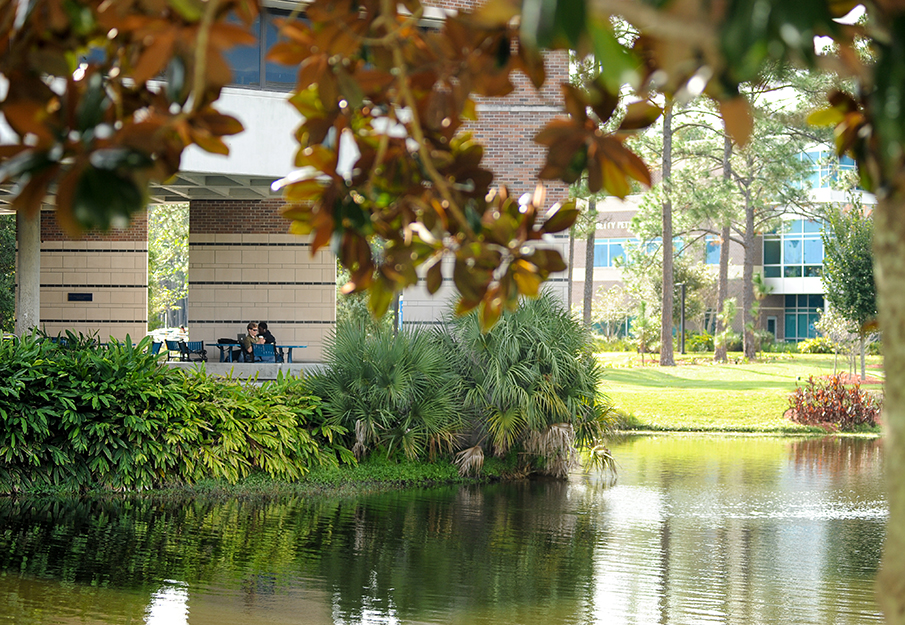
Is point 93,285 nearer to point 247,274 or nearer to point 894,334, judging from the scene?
point 247,274

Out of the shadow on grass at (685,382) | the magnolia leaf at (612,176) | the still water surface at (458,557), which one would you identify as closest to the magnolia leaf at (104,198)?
the magnolia leaf at (612,176)

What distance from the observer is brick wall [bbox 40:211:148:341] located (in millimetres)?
21969

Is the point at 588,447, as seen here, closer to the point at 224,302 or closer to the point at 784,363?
the point at 224,302

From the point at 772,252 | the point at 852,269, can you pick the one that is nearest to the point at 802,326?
the point at 772,252

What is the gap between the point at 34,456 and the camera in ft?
36.5

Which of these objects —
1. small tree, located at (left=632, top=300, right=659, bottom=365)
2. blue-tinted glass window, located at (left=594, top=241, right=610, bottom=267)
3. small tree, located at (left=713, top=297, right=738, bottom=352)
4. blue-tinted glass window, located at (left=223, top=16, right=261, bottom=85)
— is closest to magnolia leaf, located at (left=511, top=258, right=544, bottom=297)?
blue-tinted glass window, located at (left=223, top=16, right=261, bottom=85)

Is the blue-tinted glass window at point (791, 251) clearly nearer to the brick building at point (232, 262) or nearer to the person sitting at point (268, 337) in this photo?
the brick building at point (232, 262)

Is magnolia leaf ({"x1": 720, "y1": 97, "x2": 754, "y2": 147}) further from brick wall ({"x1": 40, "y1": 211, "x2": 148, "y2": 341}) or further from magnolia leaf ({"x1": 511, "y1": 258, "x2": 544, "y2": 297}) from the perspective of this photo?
brick wall ({"x1": 40, "y1": 211, "x2": 148, "y2": 341})

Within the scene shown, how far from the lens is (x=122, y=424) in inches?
451

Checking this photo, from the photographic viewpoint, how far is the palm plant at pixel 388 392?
13.1 m

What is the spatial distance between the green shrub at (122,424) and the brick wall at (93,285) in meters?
9.84

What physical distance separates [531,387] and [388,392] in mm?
2101

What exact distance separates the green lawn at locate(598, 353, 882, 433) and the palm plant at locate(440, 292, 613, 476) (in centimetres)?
653

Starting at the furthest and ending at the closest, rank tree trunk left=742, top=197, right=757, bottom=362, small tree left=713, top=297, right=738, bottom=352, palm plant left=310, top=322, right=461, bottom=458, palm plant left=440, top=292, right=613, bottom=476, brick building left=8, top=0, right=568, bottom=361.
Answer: tree trunk left=742, top=197, right=757, bottom=362
small tree left=713, top=297, right=738, bottom=352
brick building left=8, top=0, right=568, bottom=361
palm plant left=440, top=292, right=613, bottom=476
palm plant left=310, top=322, right=461, bottom=458
